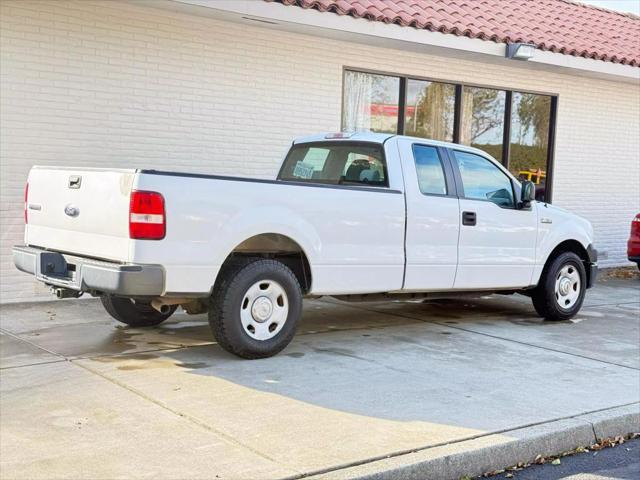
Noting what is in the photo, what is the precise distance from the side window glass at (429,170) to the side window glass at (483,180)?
0.29 metres

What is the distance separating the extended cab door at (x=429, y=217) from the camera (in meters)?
7.67

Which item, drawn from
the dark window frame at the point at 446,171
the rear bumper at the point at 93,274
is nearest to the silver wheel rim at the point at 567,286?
the dark window frame at the point at 446,171

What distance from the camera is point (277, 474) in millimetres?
4250

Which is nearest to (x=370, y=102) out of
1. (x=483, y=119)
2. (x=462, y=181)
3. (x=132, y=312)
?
(x=483, y=119)

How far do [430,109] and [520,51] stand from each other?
1.69m

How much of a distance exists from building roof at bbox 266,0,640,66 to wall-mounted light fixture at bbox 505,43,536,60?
159mm

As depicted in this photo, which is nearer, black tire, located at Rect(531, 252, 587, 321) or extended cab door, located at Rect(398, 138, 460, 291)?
extended cab door, located at Rect(398, 138, 460, 291)

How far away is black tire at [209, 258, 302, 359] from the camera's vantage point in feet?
21.3

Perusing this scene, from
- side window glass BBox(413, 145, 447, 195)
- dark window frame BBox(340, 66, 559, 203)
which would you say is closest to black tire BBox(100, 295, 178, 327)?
side window glass BBox(413, 145, 447, 195)

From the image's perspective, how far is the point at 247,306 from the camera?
21.8 feet

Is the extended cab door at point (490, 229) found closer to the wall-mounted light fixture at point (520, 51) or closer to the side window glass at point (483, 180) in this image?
the side window glass at point (483, 180)

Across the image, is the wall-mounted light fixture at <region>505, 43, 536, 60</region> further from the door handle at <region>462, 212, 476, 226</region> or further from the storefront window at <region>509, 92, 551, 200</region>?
the door handle at <region>462, 212, 476, 226</region>

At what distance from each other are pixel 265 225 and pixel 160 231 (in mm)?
900

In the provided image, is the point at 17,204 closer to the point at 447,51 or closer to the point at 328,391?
the point at 328,391
